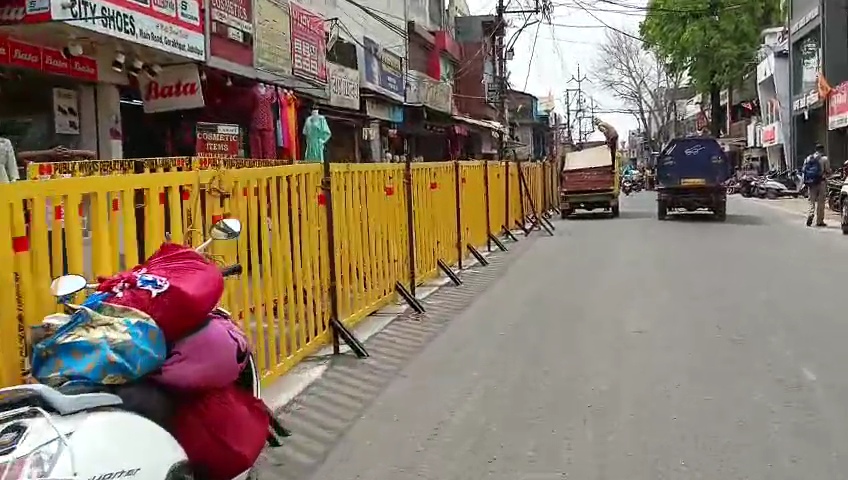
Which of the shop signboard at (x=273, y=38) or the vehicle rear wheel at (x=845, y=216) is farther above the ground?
the shop signboard at (x=273, y=38)

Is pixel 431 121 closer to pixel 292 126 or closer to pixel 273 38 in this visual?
pixel 292 126

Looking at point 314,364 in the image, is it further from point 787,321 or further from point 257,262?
point 787,321

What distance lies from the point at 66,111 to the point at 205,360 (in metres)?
9.40

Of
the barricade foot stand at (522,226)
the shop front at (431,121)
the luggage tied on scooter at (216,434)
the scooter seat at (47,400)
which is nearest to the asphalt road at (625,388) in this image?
the luggage tied on scooter at (216,434)

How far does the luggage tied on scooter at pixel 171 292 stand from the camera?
360 centimetres

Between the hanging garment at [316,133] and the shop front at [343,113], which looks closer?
the hanging garment at [316,133]

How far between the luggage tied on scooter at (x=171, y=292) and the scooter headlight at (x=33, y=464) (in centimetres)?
90

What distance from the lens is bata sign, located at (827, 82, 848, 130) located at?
A: 33456mm

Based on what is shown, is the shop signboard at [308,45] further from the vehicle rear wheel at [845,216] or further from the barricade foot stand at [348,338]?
the vehicle rear wheel at [845,216]

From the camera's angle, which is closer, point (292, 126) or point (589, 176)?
point (292, 126)

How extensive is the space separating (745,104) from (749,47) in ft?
32.8

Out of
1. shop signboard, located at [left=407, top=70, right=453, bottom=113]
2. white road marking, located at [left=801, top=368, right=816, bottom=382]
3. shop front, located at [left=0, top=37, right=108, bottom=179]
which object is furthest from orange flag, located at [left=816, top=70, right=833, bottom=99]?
white road marking, located at [left=801, top=368, right=816, bottom=382]

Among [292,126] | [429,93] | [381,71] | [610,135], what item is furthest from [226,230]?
[610,135]

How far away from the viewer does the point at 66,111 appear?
12078 millimetres
